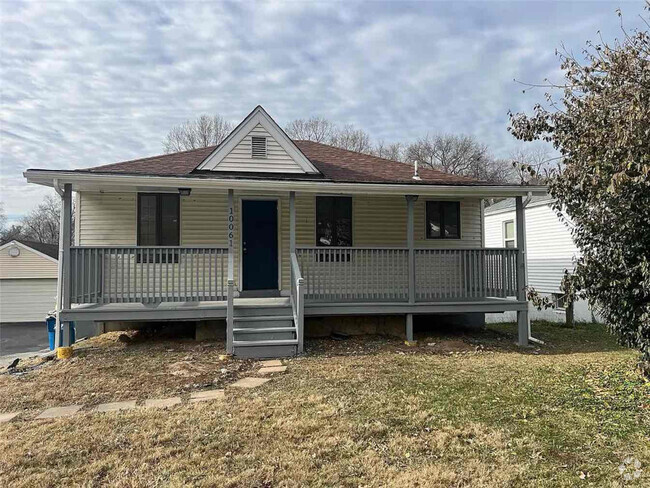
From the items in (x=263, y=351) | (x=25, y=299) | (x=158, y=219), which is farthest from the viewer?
(x=25, y=299)

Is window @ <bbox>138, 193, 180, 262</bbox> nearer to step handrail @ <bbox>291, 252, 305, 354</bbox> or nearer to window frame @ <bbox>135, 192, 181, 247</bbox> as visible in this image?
window frame @ <bbox>135, 192, 181, 247</bbox>

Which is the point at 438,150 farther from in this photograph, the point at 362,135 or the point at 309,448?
the point at 309,448

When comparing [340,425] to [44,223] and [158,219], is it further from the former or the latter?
[44,223]

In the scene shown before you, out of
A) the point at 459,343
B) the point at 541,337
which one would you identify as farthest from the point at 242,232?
the point at 541,337

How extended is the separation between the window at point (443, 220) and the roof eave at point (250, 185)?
1696mm

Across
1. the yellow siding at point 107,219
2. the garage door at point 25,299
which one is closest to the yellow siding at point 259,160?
the yellow siding at point 107,219

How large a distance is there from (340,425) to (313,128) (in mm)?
37161

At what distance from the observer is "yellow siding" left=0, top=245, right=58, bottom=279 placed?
22.2 meters

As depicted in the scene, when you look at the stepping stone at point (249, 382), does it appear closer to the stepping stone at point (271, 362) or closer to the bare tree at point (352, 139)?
the stepping stone at point (271, 362)

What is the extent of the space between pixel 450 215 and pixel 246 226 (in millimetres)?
5053

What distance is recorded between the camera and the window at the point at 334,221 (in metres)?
10.2

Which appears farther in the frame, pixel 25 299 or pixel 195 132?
pixel 195 132

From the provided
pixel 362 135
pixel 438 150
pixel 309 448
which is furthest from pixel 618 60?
pixel 438 150

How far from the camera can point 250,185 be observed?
800 centimetres
